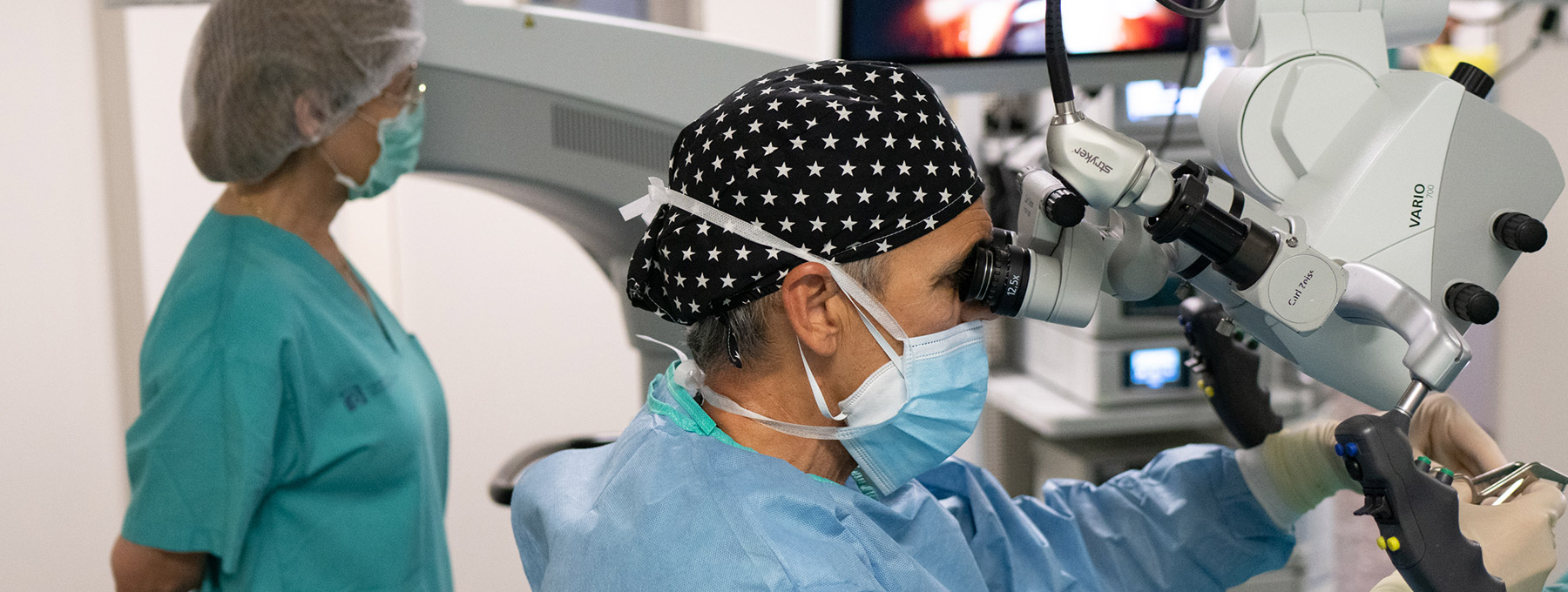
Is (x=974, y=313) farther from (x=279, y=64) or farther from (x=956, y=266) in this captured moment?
(x=279, y=64)

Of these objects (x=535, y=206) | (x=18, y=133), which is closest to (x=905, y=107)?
(x=535, y=206)

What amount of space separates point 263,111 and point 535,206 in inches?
15.5

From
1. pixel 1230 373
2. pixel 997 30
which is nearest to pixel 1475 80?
pixel 1230 373

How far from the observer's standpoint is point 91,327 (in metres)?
2.23

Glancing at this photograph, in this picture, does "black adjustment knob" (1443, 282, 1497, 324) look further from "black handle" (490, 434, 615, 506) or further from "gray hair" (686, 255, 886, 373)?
"black handle" (490, 434, 615, 506)

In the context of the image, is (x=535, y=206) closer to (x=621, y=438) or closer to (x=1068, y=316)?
(x=621, y=438)

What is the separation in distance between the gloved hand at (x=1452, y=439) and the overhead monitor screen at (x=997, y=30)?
71 centimetres

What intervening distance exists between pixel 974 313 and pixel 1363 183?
329mm

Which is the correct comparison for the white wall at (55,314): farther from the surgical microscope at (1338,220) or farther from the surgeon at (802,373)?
the surgical microscope at (1338,220)

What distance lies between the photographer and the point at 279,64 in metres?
1.48

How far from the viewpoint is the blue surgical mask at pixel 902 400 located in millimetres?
947

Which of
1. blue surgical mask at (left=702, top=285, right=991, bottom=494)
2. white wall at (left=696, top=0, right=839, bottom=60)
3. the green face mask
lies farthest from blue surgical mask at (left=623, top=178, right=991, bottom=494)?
white wall at (left=696, top=0, right=839, bottom=60)

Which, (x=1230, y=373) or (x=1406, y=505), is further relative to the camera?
(x=1230, y=373)

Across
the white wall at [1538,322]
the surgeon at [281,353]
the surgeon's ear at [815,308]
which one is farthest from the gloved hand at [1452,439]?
the surgeon at [281,353]
